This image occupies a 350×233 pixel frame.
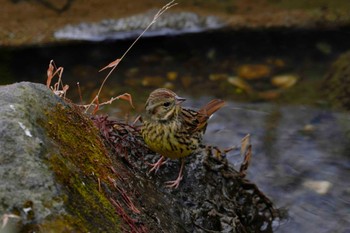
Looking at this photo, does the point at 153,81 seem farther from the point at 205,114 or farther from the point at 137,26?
the point at 205,114

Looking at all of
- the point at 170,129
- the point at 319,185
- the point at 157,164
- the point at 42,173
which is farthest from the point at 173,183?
the point at 319,185

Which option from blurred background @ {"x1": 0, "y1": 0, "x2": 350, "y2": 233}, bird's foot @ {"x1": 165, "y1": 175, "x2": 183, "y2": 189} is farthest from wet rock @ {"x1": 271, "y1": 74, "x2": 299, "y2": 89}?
bird's foot @ {"x1": 165, "y1": 175, "x2": 183, "y2": 189}

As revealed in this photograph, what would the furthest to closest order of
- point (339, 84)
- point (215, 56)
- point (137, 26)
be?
point (215, 56) < point (137, 26) < point (339, 84)

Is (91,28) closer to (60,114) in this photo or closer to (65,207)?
(60,114)

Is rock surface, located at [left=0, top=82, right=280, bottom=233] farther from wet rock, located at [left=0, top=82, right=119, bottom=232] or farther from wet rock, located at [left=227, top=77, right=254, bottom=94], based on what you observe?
wet rock, located at [left=227, top=77, right=254, bottom=94]

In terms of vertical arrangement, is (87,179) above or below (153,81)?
below

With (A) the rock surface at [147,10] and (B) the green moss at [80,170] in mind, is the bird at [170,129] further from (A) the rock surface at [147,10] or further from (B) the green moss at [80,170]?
(A) the rock surface at [147,10]

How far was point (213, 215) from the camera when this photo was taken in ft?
15.7

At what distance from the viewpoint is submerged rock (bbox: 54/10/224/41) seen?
9.19 m

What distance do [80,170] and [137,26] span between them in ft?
20.2

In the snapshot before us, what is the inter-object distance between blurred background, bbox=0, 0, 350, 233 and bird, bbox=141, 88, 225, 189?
2.65 metres

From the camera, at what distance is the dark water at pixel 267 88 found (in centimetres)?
693

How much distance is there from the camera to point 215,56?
9.64 meters

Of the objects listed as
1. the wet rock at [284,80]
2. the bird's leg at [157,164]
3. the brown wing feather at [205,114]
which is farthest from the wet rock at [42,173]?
the wet rock at [284,80]
